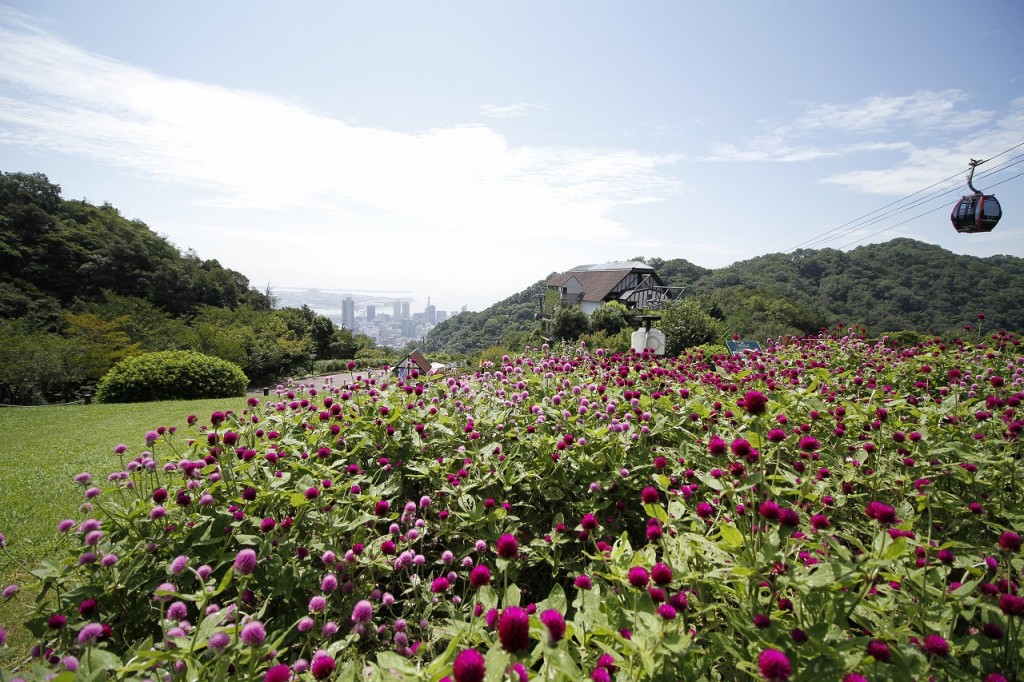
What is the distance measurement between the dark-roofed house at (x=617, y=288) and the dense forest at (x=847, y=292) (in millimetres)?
4817

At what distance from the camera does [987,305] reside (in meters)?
32.1

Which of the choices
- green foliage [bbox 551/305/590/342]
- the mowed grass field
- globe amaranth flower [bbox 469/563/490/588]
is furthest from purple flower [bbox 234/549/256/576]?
green foliage [bbox 551/305/590/342]

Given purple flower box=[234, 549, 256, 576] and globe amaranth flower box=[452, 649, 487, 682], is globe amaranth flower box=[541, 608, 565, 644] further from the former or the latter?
purple flower box=[234, 549, 256, 576]

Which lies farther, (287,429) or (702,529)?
(287,429)

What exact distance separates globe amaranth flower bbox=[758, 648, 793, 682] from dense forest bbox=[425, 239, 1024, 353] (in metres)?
23.6

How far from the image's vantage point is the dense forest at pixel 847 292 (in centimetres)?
3419

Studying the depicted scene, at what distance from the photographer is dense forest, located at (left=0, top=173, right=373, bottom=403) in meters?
17.7

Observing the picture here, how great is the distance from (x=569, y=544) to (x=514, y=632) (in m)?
1.66

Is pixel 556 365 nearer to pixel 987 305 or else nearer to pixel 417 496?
pixel 417 496

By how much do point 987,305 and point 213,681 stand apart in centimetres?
4653

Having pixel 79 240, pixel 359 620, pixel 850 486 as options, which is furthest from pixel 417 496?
pixel 79 240

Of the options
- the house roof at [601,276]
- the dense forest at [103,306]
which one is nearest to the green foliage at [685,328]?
the dense forest at [103,306]

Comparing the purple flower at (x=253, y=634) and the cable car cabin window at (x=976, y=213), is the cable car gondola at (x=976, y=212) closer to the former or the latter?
the cable car cabin window at (x=976, y=213)

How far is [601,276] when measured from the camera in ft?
168
